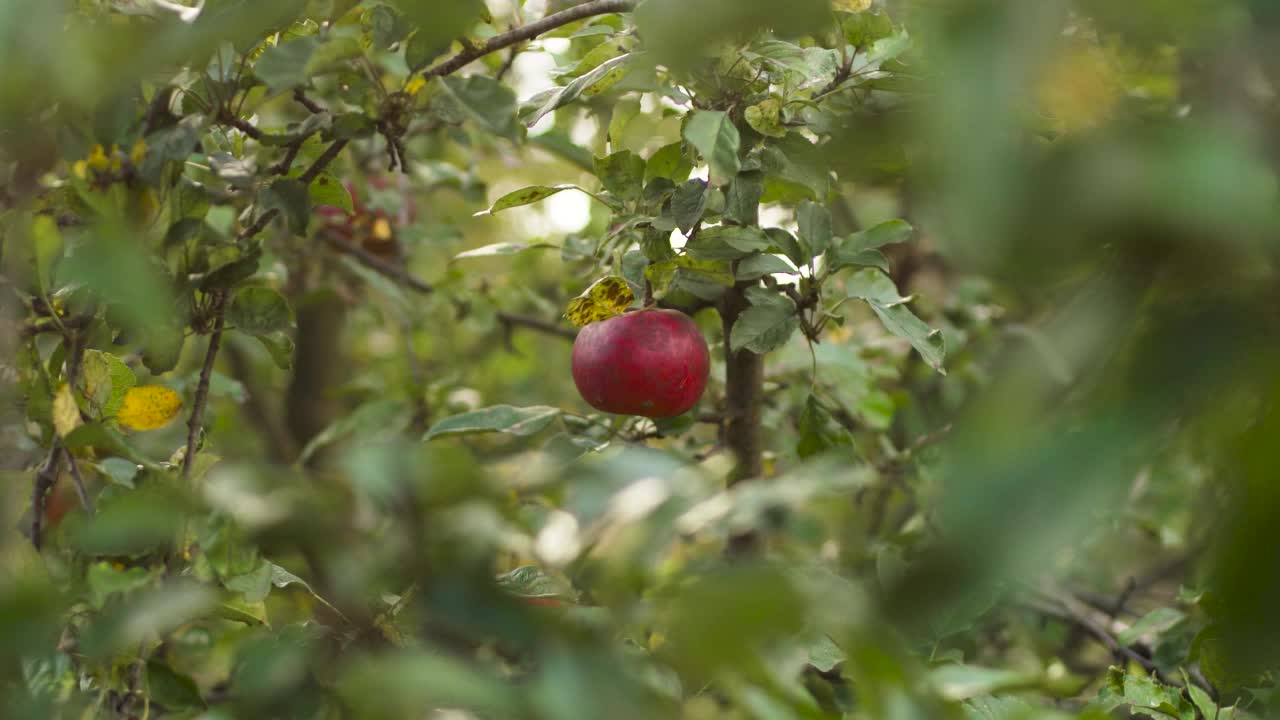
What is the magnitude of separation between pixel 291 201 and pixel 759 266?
1.41 feet

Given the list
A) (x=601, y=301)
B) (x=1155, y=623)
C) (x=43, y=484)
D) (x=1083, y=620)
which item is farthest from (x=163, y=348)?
(x=1083, y=620)

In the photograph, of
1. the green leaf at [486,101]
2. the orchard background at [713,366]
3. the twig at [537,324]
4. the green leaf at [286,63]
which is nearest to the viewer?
the orchard background at [713,366]

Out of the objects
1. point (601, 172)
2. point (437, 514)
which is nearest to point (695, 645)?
point (437, 514)

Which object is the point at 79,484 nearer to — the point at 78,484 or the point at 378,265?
the point at 78,484

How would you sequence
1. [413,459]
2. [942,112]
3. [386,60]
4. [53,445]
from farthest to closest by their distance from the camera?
1. [386,60]
2. [53,445]
3. [413,459]
4. [942,112]

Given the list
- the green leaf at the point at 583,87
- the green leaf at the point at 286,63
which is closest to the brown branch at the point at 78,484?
the green leaf at the point at 286,63

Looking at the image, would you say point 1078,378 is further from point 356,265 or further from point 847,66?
point 356,265

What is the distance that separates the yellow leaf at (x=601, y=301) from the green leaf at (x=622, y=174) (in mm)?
80

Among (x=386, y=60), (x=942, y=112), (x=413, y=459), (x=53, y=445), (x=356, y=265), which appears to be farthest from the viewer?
(x=356, y=265)

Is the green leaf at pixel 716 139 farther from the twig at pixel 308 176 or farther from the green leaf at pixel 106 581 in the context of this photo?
the green leaf at pixel 106 581

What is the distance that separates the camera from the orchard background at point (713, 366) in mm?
351

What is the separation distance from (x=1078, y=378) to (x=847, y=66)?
0.72 metres

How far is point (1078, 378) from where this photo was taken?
Result: 15.0 inches

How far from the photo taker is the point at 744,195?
0.99 m
